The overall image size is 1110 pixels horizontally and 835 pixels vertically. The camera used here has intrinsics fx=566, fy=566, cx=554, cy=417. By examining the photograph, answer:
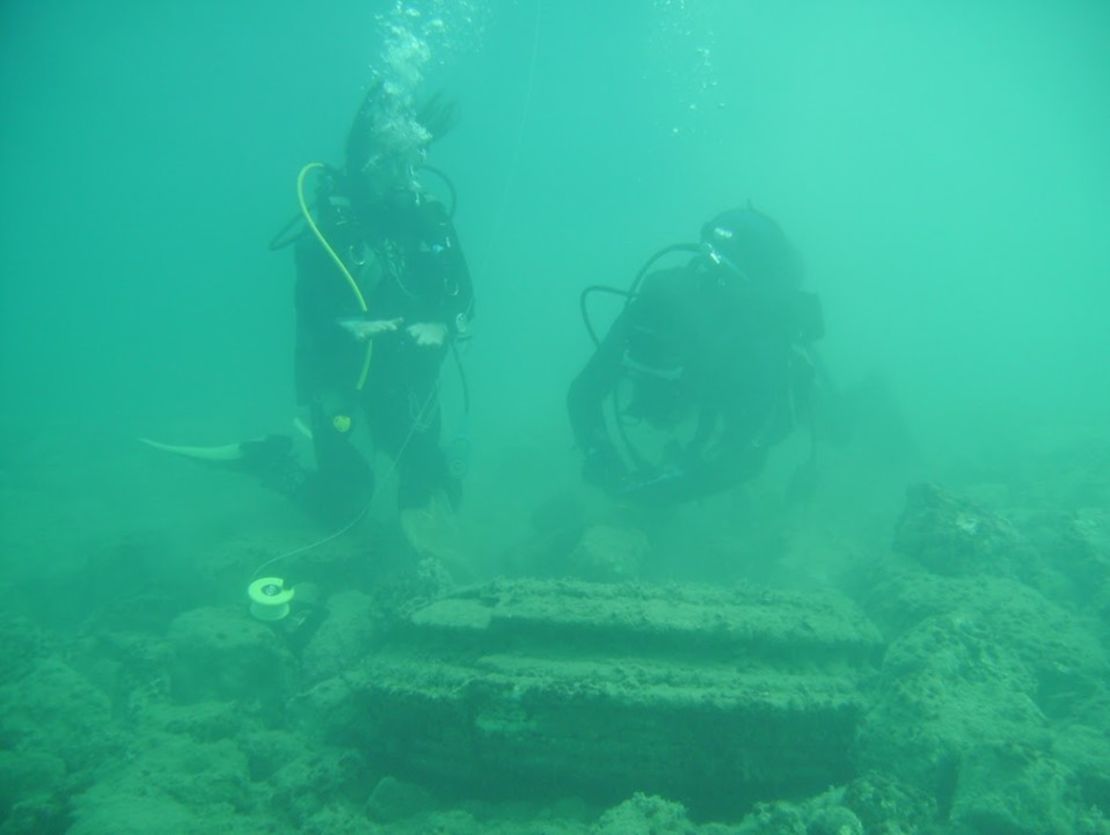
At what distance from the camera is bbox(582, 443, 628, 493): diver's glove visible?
6180 mm

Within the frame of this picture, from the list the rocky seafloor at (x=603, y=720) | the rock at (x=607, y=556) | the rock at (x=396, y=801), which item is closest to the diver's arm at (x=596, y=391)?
→ the rock at (x=607, y=556)

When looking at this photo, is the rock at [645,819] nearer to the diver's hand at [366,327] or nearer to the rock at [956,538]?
the rock at [956,538]

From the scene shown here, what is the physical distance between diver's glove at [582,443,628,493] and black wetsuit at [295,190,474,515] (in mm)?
1839

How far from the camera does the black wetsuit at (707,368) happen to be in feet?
18.8

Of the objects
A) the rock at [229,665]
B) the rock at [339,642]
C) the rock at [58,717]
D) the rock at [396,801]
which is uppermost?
the rock at [396,801]

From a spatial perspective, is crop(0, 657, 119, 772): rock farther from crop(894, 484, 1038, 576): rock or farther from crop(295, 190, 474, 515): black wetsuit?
crop(894, 484, 1038, 576): rock

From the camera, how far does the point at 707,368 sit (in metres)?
Result: 5.77

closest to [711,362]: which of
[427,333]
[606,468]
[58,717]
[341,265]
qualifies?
[606,468]

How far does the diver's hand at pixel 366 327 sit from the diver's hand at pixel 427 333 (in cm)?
22

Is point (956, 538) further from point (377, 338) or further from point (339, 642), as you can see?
point (377, 338)

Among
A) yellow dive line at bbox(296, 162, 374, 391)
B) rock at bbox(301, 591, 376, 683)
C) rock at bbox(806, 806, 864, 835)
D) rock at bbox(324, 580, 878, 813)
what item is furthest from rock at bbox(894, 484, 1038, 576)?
yellow dive line at bbox(296, 162, 374, 391)

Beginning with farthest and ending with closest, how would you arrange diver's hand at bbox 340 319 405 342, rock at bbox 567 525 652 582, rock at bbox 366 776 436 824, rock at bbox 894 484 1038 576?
diver's hand at bbox 340 319 405 342 < rock at bbox 567 525 652 582 < rock at bbox 894 484 1038 576 < rock at bbox 366 776 436 824

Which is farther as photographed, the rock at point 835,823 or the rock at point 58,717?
the rock at point 58,717

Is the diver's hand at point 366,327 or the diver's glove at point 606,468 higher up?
the diver's hand at point 366,327
